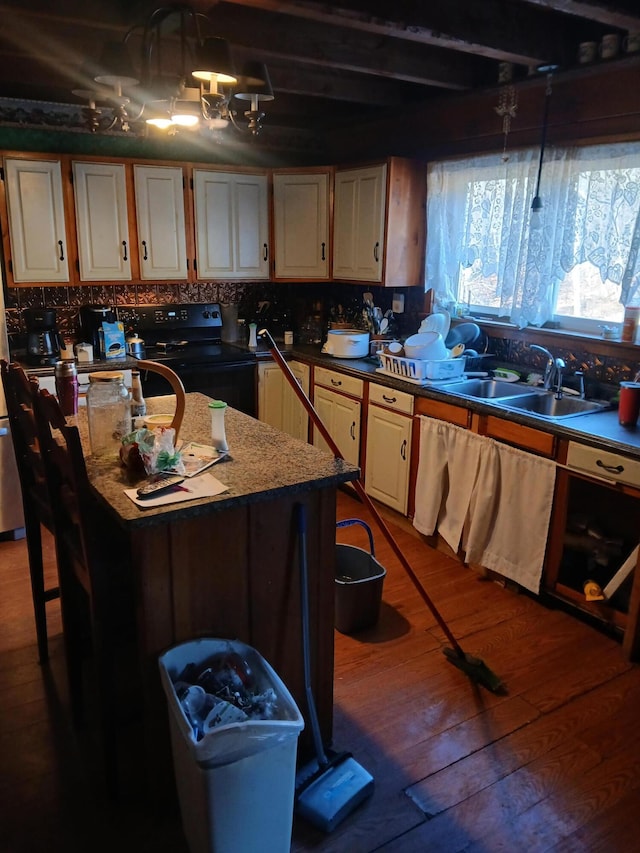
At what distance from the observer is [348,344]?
4.20 meters

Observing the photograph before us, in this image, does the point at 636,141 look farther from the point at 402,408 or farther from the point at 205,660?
the point at 205,660

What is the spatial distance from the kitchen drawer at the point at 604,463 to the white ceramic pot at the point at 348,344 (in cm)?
179

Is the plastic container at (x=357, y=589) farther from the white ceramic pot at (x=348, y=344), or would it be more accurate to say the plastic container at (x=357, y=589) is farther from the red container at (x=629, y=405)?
the white ceramic pot at (x=348, y=344)

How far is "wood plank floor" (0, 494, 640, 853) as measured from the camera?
6.00 ft

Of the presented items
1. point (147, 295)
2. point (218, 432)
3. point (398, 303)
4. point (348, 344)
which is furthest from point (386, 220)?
point (218, 432)

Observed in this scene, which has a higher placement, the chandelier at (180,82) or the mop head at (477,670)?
the chandelier at (180,82)

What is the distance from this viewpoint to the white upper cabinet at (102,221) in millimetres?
3984

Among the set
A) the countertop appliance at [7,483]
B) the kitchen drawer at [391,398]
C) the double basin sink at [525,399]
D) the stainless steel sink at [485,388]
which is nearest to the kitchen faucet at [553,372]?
the double basin sink at [525,399]

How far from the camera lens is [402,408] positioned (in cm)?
359

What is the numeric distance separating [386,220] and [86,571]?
2914 millimetres

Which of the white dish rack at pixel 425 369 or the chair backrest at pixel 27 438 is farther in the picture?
the white dish rack at pixel 425 369

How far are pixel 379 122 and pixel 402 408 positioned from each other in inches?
80.7

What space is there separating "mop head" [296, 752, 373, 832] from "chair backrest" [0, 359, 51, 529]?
117 centimetres

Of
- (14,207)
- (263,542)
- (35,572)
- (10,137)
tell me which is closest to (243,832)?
(263,542)
